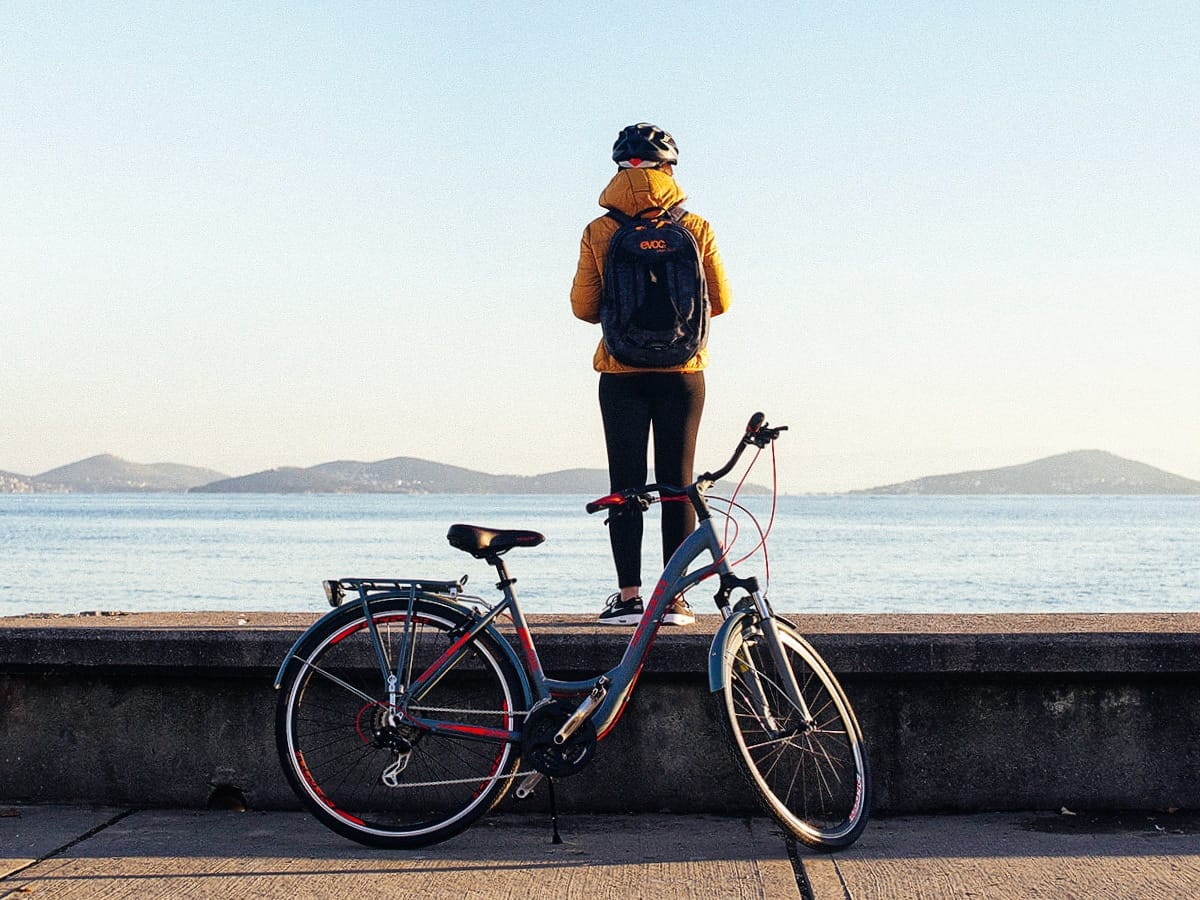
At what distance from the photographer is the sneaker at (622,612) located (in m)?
5.09

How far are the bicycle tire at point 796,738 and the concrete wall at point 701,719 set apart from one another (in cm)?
18

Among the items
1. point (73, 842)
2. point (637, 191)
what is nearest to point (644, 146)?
point (637, 191)

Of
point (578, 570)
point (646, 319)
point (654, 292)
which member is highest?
point (654, 292)

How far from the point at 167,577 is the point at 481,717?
1362 inches

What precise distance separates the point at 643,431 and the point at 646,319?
1.59 ft

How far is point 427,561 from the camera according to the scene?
43875 millimetres

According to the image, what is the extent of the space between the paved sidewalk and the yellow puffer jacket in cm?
183

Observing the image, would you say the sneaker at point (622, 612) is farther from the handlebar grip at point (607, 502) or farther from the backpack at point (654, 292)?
the backpack at point (654, 292)

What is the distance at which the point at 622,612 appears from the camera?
5.13m

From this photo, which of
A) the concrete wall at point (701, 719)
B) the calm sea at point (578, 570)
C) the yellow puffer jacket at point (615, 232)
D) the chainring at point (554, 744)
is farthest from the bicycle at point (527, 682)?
the calm sea at point (578, 570)

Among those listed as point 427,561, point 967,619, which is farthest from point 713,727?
point 427,561

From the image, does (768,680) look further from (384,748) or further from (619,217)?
(619,217)

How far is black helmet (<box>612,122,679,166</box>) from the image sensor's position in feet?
16.7

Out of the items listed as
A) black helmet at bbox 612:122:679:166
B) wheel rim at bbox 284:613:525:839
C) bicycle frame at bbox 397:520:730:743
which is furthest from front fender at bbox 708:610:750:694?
black helmet at bbox 612:122:679:166
